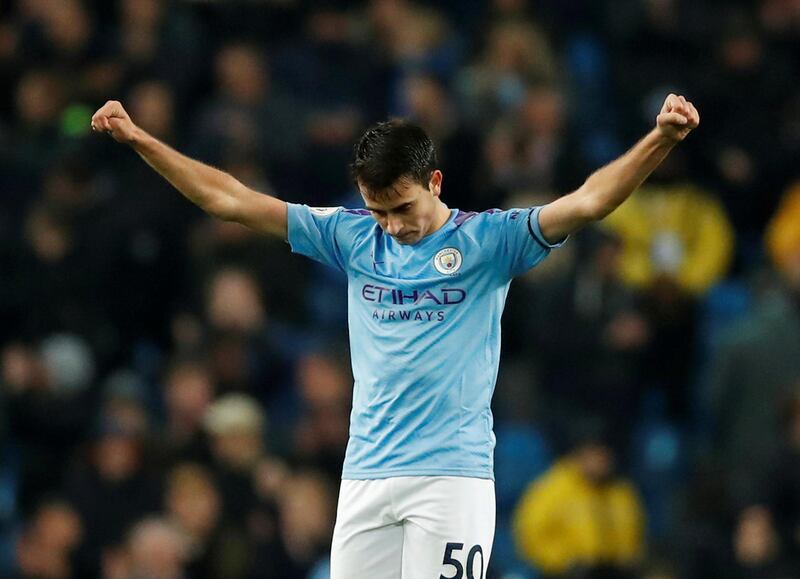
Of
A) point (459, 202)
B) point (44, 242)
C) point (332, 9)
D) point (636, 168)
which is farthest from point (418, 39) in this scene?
point (636, 168)

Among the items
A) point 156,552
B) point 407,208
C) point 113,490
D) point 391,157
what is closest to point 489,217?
point 407,208

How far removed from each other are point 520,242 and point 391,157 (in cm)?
54

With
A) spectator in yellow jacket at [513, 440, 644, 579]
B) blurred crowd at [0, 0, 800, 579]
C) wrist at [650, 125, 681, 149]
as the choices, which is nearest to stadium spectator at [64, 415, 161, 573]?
blurred crowd at [0, 0, 800, 579]

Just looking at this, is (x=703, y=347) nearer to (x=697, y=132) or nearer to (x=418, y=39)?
(x=697, y=132)

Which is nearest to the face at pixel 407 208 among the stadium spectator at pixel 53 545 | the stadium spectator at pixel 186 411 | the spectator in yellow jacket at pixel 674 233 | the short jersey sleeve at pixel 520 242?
the short jersey sleeve at pixel 520 242

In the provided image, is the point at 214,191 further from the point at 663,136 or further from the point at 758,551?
the point at 758,551

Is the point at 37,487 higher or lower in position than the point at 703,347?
lower

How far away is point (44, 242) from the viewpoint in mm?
12414

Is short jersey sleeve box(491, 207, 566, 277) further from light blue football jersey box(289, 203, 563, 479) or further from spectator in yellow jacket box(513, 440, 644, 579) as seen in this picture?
spectator in yellow jacket box(513, 440, 644, 579)

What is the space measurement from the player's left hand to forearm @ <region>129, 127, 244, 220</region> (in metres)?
1.58

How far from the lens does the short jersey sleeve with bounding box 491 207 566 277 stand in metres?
6.22

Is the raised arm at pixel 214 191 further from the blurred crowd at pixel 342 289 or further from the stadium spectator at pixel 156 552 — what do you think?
the stadium spectator at pixel 156 552

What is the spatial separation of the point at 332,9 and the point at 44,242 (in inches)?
127

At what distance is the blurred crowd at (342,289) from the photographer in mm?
10844
